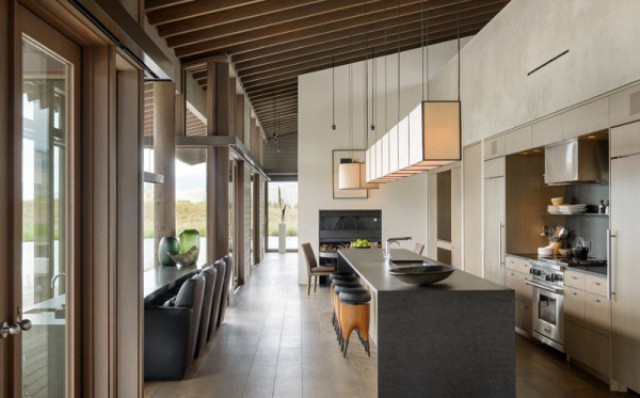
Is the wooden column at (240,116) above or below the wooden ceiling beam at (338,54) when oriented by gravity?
below

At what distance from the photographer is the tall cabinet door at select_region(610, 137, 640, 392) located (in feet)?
12.7

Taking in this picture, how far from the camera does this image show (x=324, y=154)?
33.8 feet

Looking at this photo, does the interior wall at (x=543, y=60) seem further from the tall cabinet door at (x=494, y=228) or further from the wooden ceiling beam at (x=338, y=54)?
the wooden ceiling beam at (x=338, y=54)

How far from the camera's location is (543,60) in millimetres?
5414

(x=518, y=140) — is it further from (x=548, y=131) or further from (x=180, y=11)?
(x=180, y=11)

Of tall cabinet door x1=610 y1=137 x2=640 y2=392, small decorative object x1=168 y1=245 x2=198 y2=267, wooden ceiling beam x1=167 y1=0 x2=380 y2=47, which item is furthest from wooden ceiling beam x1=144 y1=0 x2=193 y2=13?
tall cabinet door x1=610 y1=137 x2=640 y2=392

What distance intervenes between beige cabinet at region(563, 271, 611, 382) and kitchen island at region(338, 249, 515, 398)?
3.52ft

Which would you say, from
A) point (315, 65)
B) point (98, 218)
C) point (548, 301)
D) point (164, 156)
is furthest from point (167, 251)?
point (315, 65)

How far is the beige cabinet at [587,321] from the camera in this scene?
4297 millimetres

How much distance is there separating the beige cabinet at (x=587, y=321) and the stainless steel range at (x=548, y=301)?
102 mm

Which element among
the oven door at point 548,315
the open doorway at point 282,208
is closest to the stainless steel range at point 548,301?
the oven door at point 548,315

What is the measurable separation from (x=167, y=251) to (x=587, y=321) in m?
4.12

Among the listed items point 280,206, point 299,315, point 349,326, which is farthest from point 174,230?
point 280,206

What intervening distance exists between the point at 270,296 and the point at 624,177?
600cm
